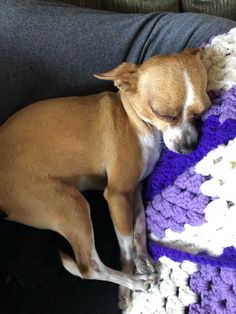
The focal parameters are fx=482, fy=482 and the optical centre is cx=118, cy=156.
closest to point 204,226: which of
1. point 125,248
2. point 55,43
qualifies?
point 125,248

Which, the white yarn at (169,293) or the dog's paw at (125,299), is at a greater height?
the white yarn at (169,293)

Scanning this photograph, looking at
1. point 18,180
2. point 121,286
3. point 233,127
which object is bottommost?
point 121,286

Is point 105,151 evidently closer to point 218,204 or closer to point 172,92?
point 172,92

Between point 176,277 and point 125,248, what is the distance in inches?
6.9

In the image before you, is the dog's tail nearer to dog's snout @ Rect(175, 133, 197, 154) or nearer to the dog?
the dog

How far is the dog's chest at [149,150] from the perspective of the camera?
1.39m

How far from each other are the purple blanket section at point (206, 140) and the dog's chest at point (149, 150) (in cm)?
3

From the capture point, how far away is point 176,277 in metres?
1.24

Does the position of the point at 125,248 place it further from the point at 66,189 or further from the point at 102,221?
the point at 66,189

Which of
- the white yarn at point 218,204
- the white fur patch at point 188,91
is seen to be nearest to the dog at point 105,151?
the white fur patch at point 188,91

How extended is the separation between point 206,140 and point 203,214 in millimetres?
189

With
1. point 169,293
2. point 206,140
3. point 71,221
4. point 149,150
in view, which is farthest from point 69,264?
point 206,140

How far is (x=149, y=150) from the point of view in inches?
55.3

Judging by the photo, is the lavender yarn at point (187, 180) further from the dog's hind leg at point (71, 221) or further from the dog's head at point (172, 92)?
the dog's hind leg at point (71, 221)
